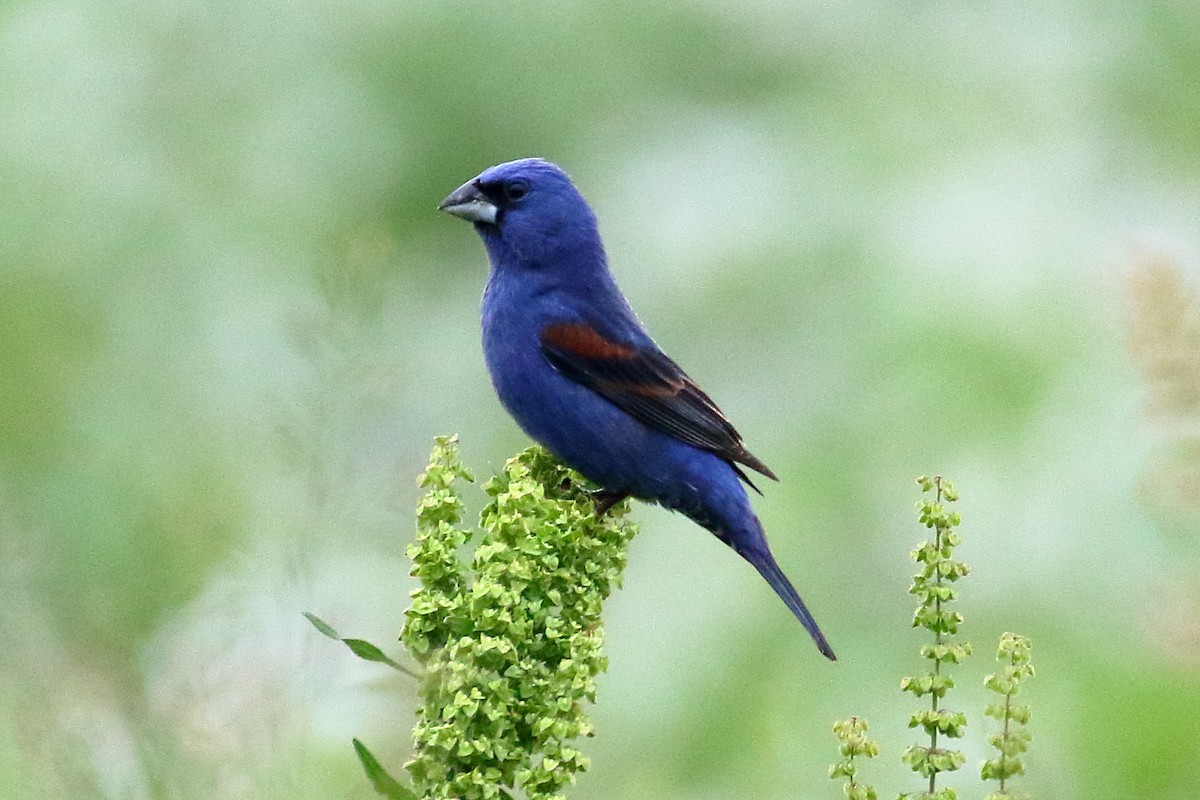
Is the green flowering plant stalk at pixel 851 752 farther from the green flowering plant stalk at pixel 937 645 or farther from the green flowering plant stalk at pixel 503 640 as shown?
the green flowering plant stalk at pixel 503 640

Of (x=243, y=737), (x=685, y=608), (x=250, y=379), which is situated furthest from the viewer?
(x=250, y=379)

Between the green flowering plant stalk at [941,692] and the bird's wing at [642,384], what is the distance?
1.93 metres

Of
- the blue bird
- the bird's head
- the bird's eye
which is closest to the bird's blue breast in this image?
the blue bird

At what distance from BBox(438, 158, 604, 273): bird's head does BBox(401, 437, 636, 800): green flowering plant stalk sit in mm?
1815

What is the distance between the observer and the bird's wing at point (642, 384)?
3.35 metres

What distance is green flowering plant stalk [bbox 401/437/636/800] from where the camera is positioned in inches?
55.3

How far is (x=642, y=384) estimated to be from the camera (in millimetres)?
3406

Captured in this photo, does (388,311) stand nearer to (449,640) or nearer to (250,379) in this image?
(250,379)

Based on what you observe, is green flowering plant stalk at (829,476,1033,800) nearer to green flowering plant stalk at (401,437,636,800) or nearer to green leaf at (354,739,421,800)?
green flowering plant stalk at (401,437,636,800)

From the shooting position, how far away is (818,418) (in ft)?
13.3

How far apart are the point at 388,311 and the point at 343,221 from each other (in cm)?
60

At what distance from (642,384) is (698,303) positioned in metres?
1.09

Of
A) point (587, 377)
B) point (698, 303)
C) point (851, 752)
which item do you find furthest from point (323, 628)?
point (698, 303)

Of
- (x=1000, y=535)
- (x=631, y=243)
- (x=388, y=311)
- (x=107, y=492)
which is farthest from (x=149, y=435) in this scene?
(x=1000, y=535)
